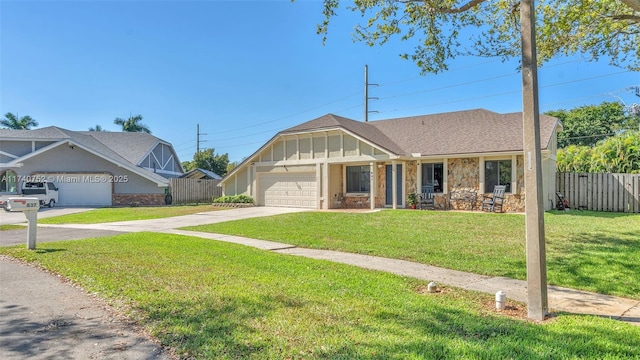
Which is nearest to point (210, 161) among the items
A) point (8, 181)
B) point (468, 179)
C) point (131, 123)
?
point (131, 123)

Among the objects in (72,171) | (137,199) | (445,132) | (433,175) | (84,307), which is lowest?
(84,307)

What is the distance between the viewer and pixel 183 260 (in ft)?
24.5

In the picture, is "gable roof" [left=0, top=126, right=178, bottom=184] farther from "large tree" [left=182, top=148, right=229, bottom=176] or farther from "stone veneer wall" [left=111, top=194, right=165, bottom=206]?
"large tree" [left=182, top=148, right=229, bottom=176]

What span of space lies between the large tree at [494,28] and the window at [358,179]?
10284 millimetres

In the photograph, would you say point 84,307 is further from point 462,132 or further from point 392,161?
point 462,132

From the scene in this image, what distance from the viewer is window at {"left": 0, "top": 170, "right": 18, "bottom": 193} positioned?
25.7m

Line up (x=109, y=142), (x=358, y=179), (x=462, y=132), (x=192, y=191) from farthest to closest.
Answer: (x=109, y=142)
(x=192, y=191)
(x=358, y=179)
(x=462, y=132)

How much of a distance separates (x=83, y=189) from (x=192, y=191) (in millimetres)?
7325

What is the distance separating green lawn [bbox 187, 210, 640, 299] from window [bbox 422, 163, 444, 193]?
134 inches

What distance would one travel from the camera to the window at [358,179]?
784 inches

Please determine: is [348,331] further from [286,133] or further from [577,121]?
[577,121]

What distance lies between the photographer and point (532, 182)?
4.38 m

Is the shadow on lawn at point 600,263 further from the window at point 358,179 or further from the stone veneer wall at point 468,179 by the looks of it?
the window at point 358,179

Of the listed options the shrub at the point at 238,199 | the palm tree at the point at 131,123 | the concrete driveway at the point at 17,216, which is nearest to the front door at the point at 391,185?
the shrub at the point at 238,199
